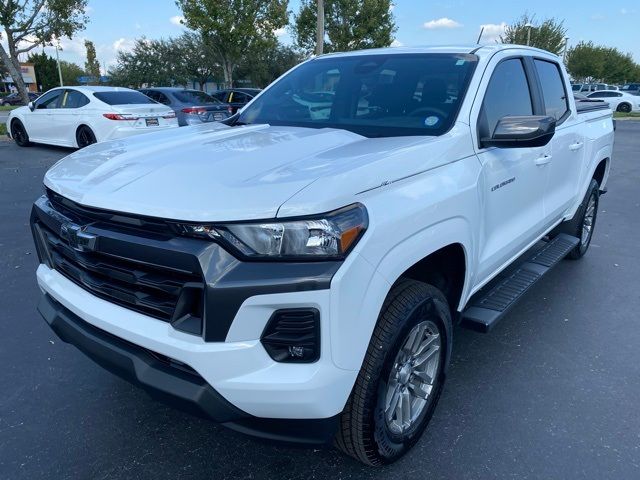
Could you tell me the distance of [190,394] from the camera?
5.95 ft

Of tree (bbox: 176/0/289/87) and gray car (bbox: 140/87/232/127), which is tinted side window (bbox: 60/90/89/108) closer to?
gray car (bbox: 140/87/232/127)

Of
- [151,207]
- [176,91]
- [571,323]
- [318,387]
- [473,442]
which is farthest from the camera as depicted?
[176,91]

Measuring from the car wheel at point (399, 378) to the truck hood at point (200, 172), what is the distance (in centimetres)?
66

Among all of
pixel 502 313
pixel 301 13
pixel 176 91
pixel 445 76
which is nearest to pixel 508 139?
pixel 445 76

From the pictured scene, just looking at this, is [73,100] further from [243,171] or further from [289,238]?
[289,238]

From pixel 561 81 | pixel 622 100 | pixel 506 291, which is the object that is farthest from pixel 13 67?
pixel 622 100

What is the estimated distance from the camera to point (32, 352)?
325 centimetres

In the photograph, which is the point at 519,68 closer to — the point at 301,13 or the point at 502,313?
the point at 502,313

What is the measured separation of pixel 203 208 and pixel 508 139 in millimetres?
1649

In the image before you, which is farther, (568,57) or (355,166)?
(568,57)

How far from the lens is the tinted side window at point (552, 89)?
12.5ft

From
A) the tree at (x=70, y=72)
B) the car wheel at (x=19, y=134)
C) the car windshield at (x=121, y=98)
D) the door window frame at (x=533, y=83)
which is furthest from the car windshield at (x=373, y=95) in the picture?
the tree at (x=70, y=72)

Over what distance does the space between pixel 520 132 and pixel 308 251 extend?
146 cm

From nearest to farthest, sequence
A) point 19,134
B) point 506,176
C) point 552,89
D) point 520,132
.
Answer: point 520,132 < point 506,176 < point 552,89 < point 19,134
